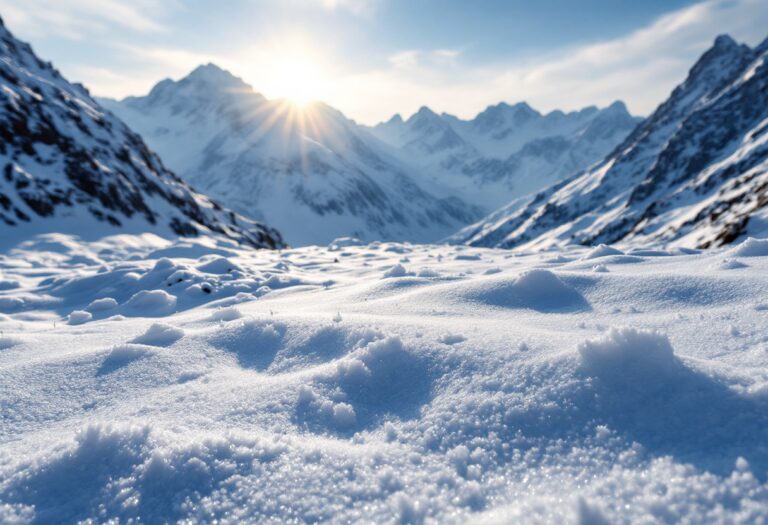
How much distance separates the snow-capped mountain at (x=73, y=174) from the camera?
28.6 m

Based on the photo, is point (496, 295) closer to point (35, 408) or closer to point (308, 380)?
point (308, 380)

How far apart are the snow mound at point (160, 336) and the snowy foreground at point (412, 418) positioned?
0.6 inches

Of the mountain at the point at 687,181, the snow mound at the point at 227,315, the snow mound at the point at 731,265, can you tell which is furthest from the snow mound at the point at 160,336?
the mountain at the point at 687,181

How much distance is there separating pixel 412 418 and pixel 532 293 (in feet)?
10.9

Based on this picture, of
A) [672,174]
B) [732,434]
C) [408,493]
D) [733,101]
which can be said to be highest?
[733,101]

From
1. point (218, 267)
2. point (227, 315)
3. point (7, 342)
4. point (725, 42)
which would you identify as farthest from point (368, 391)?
point (725, 42)

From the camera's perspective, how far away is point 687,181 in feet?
297

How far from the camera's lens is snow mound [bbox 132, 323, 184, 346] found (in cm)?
480

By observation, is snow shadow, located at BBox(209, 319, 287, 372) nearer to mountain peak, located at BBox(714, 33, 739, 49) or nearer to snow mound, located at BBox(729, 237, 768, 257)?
snow mound, located at BBox(729, 237, 768, 257)

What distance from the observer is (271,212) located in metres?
166

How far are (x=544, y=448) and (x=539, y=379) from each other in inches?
22.4

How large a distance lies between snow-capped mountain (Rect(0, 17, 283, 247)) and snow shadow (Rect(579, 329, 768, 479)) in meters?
30.5

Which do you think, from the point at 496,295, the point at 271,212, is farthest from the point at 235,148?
the point at 496,295

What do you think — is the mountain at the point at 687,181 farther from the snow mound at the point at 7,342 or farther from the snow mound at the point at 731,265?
the snow mound at the point at 7,342
